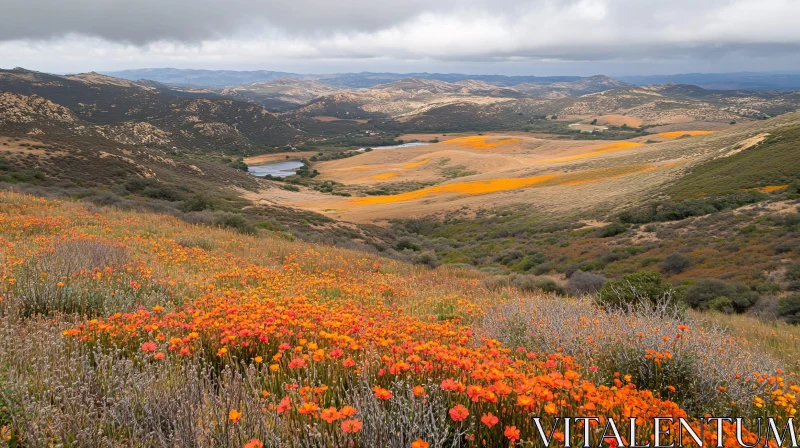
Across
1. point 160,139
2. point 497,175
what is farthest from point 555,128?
point 160,139

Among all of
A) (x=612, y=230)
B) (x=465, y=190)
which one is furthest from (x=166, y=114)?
(x=612, y=230)

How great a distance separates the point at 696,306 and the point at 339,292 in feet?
42.5

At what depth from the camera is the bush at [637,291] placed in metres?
8.62

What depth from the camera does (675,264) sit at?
66.0 ft

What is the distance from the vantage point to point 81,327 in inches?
142

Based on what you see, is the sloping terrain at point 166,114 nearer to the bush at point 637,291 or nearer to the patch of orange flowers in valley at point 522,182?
the patch of orange flowers in valley at point 522,182

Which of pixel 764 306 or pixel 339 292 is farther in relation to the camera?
pixel 764 306

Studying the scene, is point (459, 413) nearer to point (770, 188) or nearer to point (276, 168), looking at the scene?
point (770, 188)

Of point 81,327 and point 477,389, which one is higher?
point 477,389

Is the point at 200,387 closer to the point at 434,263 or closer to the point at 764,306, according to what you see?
the point at 764,306

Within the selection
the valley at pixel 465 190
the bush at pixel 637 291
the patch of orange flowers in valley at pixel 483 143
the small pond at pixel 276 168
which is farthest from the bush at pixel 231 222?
the patch of orange flowers in valley at pixel 483 143

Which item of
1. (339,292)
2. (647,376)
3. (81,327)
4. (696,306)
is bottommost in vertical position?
(696,306)

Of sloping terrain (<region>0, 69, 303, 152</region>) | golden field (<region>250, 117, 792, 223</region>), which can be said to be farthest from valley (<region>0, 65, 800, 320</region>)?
sloping terrain (<region>0, 69, 303, 152</region>)

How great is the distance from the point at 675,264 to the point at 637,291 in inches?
535
